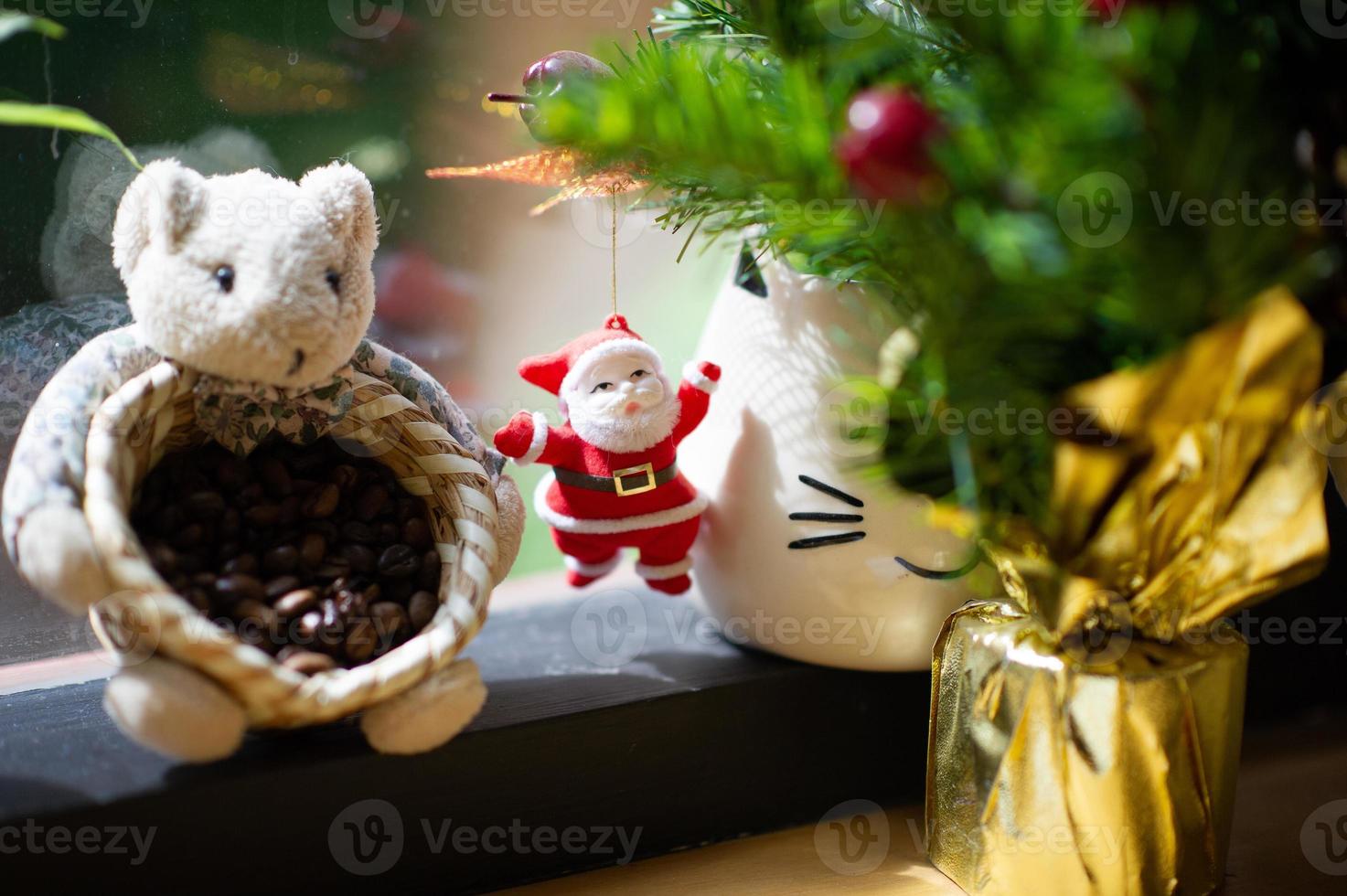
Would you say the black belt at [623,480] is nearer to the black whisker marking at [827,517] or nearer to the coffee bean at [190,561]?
the black whisker marking at [827,517]

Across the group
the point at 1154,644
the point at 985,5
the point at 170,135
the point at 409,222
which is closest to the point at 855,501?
the point at 1154,644

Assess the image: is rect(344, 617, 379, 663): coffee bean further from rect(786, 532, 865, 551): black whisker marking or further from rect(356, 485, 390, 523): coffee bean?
rect(786, 532, 865, 551): black whisker marking

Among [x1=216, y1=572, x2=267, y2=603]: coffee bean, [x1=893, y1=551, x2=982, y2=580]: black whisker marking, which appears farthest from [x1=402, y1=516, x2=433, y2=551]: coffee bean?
[x1=893, y1=551, x2=982, y2=580]: black whisker marking

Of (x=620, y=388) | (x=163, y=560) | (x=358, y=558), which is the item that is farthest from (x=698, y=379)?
(x=163, y=560)

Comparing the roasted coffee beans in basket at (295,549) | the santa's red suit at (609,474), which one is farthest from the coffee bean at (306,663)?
the santa's red suit at (609,474)

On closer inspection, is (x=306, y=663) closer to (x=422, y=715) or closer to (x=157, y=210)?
(x=422, y=715)

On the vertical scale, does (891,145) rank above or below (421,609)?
above
